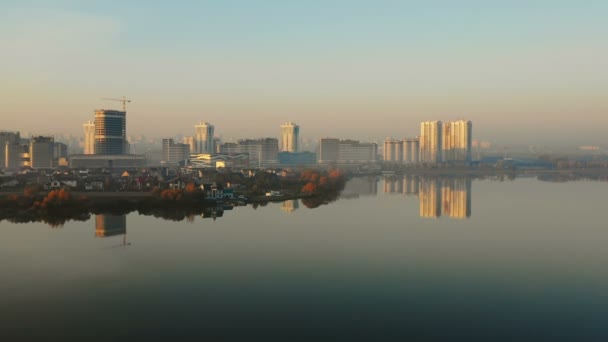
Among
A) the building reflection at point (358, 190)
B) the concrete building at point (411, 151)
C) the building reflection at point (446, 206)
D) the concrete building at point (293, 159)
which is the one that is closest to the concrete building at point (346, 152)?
the concrete building at point (293, 159)

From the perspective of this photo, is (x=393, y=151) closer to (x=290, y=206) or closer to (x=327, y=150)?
(x=327, y=150)

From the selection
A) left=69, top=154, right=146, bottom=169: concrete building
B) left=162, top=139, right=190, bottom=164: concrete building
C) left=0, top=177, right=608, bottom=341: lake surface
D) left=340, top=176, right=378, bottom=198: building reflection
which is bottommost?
left=0, top=177, right=608, bottom=341: lake surface

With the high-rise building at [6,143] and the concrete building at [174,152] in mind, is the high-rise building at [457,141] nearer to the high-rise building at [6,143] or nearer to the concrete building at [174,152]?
the concrete building at [174,152]

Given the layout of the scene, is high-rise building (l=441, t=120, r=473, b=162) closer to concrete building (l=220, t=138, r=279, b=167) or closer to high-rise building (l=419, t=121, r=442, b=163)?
high-rise building (l=419, t=121, r=442, b=163)

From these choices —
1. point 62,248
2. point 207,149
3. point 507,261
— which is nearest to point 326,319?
point 507,261

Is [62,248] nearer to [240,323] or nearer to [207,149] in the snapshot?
[240,323]

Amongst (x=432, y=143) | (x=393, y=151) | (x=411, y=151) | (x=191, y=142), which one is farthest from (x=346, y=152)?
(x=191, y=142)

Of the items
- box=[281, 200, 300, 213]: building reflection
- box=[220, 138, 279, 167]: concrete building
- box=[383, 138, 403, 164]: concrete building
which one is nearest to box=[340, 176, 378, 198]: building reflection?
box=[281, 200, 300, 213]: building reflection
